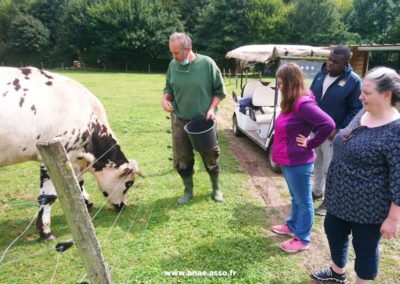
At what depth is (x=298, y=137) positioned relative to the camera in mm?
3031

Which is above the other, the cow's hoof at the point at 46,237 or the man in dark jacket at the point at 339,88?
the man in dark jacket at the point at 339,88

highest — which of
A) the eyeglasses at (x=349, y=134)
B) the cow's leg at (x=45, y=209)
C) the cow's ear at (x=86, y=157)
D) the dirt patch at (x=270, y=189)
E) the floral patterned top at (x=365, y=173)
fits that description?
the eyeglasses at (x=349, y=134)

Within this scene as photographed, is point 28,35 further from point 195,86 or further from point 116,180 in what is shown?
point 195,86

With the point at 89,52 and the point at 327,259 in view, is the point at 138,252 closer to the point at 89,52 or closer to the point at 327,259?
the point at 327,259

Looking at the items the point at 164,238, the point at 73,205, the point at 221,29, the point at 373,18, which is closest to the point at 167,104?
the point at 164,238

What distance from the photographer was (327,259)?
10.9 feet

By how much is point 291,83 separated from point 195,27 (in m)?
35.1

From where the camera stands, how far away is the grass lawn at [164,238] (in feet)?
10.2

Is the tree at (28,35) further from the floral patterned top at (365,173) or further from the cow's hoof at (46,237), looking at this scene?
the floral patterned top at (365,173)

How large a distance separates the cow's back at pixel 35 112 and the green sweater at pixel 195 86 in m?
1.13

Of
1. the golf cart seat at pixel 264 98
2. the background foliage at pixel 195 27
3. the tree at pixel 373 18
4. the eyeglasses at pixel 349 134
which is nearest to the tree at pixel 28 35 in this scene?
the background foliage at pixel 195 27

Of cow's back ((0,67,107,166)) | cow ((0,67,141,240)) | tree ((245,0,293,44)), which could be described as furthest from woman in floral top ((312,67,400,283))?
tree ((245,0,293,44))

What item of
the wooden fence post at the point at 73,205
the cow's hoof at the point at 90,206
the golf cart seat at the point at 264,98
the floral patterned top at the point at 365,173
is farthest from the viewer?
the golf cart seat at the point at 264,98

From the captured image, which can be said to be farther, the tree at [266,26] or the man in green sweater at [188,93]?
the tree at [266,26]
